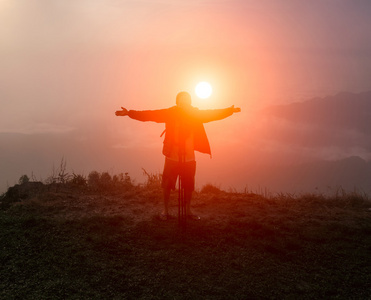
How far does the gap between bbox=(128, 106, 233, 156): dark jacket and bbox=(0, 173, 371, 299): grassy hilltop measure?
145 centimetres

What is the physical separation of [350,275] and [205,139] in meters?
3.06

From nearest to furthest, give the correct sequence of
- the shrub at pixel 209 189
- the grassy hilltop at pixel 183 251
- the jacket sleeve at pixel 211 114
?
the grassy hilltop at pixel 183 251 → the jacket sleeve at pixel 211 114 → the shrub at pixel 209 189

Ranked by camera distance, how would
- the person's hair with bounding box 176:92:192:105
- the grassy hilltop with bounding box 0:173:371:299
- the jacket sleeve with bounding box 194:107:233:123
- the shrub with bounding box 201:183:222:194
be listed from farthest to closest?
the shrub with bounding box 201:183:222:194, the jacket sleeve with bounding box 194:107:233:123, the person's hair with bounding box 176:92:192:105, the grassy hilltop with bounding box 0:173:371:299

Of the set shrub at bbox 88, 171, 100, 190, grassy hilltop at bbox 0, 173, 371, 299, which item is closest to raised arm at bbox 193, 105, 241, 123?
grassy hilltop at bbox 0, 173, 371, 299

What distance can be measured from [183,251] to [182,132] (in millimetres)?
1927

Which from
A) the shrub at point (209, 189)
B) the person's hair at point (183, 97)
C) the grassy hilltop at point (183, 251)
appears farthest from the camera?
the shrub at point (209, 189)

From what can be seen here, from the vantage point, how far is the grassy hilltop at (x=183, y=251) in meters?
4.68

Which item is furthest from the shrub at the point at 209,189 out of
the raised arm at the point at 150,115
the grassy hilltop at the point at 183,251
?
the raised arm at the point at 150,115

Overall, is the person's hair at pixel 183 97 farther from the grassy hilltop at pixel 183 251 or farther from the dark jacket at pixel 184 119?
the grassy hilltop at pixel 183 251

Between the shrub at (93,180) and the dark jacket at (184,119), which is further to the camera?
the shrub at (93,180)

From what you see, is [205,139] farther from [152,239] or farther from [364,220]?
[364,220]

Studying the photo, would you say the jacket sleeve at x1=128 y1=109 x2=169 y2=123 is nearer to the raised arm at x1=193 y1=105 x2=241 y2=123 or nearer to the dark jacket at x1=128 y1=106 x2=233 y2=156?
the dark jacket at x1=128 y1=106 x2=233 y2=156

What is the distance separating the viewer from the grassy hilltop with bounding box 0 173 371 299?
15.4 feet

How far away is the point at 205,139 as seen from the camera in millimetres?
6457
